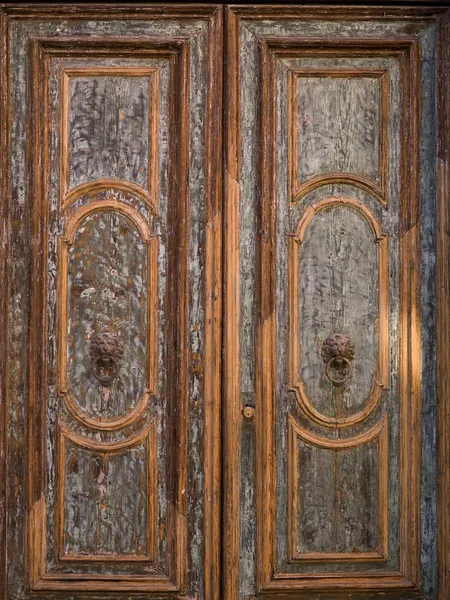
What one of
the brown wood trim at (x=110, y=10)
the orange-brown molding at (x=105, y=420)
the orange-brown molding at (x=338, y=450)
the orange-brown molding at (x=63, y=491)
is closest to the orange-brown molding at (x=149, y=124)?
the brown wood trim at (x=110, y=10)

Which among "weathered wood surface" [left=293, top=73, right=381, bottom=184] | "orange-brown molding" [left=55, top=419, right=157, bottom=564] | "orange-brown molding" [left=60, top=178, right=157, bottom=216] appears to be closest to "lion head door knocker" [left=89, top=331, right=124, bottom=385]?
"orange-brown molding" [left=55, top=419, right=157, bottom=564]

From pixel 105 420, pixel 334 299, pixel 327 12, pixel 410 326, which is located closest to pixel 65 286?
pixel 105 420

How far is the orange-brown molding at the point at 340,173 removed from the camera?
2730 mm

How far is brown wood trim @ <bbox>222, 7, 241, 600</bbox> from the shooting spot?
2695 mm

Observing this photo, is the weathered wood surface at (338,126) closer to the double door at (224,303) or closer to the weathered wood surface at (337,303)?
the double door at (224,303)

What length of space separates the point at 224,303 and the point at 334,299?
37 cm

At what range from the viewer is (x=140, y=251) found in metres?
2.73

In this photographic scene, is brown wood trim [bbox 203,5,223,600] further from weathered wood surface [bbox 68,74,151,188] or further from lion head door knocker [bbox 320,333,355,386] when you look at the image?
lion head door knocker [bbox 320,333,355,386]

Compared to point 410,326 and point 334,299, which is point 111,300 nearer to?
point 334,299

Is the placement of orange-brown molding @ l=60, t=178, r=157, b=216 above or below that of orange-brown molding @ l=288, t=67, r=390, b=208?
below

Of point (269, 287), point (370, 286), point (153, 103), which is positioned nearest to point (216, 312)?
point (269, 287)

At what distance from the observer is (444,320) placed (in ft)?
8.87

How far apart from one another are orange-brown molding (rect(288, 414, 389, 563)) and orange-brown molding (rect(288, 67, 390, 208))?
0.76 meters

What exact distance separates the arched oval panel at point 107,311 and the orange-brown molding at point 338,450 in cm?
55
